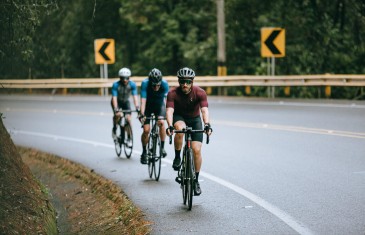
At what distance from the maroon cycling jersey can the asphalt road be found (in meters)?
1.31

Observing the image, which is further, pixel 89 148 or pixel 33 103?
pixel 33 103

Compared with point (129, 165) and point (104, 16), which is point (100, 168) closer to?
point (129, 165)

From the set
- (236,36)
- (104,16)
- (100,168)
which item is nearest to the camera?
(100,168)

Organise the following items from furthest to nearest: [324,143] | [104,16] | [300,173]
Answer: [104,16] → [324,143] → [300,173]

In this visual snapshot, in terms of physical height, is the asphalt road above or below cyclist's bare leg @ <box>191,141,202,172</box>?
below

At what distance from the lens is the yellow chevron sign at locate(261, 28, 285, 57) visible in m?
27.5

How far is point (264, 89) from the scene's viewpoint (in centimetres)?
3012

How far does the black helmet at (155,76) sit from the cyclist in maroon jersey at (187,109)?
1909mm

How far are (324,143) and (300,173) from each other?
345cm

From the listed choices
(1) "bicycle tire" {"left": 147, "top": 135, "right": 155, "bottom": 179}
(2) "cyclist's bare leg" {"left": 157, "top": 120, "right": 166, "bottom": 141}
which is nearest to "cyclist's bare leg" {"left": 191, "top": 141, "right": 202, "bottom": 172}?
(1) "bicycle tire" {"left": 147, "top": 135, "right": 155, "bottom": 179}

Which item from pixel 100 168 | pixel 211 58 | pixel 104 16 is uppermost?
pixel 104 16

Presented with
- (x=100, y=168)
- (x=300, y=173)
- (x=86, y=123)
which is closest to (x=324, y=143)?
(x=300, y=173)

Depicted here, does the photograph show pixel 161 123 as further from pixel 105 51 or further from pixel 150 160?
pixel 105 51

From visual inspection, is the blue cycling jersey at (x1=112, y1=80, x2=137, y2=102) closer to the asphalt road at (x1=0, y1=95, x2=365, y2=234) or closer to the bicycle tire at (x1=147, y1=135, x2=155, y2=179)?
the asphalt road at (x1=0, y1=95, x2=365, y2=234)
